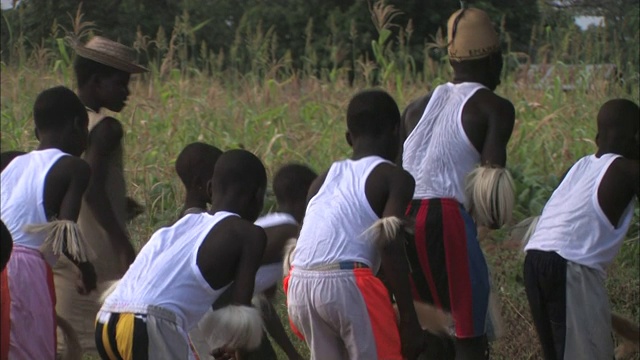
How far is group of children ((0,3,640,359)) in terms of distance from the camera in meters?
4.36

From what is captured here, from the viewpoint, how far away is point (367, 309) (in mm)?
4586

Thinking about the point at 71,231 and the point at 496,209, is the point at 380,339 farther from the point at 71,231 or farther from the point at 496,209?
the point at 71,231

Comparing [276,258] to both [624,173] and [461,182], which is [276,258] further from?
[624,173]

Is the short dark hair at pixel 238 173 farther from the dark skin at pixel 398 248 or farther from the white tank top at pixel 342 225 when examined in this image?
the dark skin at pixel 398 248

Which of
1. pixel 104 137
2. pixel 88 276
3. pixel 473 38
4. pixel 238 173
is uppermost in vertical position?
pixel 473 38

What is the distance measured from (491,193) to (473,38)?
0.78 metres

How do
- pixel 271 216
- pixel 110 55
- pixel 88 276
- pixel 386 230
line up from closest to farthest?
pixel 386 230, pixel 88 276, pixel 271 216, pixel 110 55

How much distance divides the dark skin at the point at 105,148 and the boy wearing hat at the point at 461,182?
1.30m

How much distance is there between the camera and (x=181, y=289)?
434 centimetres

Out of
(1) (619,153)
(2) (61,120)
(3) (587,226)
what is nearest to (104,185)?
(2) (61,120)

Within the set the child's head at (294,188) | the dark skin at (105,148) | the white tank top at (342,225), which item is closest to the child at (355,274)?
the white tank top at (342,225)

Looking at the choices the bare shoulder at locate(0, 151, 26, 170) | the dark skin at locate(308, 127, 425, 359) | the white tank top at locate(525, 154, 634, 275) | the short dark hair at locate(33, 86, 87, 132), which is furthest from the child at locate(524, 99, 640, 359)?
the bare shoulder at locate(0, 151, 26, 170)

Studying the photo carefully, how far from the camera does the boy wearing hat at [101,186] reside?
5.38 metres

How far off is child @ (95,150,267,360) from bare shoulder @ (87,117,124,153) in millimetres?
1113
